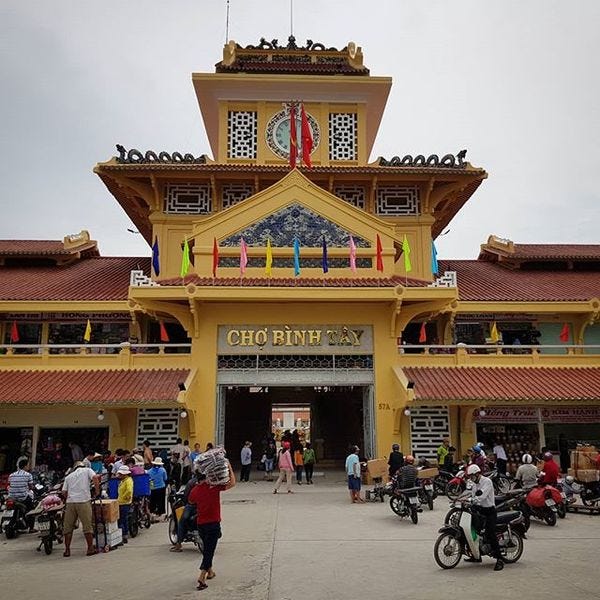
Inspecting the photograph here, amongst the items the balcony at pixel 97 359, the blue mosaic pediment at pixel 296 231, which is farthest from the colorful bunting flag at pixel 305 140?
the balcony at pixel 97 359

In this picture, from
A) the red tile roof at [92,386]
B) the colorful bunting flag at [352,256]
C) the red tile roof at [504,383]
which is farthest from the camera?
the colorful bunting flag at [352,256]

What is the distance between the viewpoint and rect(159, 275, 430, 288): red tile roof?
18.0 m

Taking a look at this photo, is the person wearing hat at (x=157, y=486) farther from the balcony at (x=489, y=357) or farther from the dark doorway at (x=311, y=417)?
the dark doorway at (x=311, y=417)

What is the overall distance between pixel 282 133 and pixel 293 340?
9.43 metres

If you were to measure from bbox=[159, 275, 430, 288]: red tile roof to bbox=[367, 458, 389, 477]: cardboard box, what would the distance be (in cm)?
529

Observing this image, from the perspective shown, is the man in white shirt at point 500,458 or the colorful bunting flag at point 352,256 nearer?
the man in white shirt at point 500,458

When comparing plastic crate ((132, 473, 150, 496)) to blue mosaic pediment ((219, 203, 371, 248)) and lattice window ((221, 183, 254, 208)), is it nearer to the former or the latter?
blue mosaic pediment ((219, 203, 371, 248))

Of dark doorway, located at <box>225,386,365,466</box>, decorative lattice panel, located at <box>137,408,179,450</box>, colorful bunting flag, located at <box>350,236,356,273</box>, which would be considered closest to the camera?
→ decorative lattice panel, located at <box>137,408,179,450</box>

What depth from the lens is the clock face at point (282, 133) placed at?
23.2 metres

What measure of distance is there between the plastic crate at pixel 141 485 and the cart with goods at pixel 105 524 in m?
1.03

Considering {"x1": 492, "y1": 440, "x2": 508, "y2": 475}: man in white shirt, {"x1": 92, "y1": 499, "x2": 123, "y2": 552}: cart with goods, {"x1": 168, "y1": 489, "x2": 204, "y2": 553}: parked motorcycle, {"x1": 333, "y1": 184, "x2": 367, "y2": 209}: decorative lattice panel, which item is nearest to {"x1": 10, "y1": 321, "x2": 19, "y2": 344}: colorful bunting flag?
{"x1": 92, "y1": 499, "x2": 123, "y2": 552}: cart with goods

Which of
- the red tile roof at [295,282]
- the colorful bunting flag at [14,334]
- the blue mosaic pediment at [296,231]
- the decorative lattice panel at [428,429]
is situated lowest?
the decorative lattice panel at [428,429]

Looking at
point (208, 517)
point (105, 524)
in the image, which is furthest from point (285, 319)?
point (208, 517)

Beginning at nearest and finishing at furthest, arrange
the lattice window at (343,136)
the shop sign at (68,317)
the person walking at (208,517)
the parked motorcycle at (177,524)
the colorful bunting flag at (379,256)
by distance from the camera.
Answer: the person walking at (208,517)
the parked motorcycle at (177,524)
the colorful bunting flag at (379,256)
the shop sign at (68,317)
the lattice window at (343,136)
